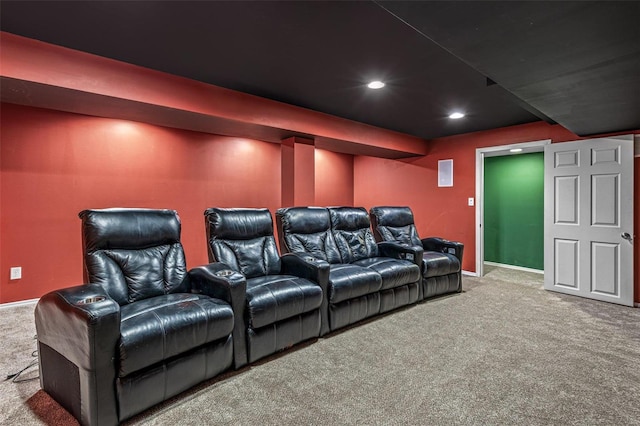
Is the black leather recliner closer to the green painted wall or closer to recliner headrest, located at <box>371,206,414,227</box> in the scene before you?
recliner headrest, located at <box>371,206,414,227</box>

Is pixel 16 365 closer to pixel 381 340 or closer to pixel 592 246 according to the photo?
pixel 381 340

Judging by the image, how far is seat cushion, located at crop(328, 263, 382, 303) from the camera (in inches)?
A: 109

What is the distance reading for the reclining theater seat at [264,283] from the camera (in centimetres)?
Answer: 224

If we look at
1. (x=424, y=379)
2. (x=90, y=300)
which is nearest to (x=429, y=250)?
(x=424, y=379)

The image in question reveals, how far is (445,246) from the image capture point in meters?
4.21

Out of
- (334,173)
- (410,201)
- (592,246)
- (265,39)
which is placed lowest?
(592,246)

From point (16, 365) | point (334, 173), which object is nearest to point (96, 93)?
point (16, 365)

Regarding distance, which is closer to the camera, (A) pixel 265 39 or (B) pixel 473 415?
(B) pixel 473 415

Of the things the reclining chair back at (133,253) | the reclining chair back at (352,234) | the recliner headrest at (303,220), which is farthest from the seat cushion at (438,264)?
the reclining chair back at (133,253)

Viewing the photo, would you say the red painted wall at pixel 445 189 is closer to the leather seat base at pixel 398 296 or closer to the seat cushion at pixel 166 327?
the leather seat base at pixel 398 296

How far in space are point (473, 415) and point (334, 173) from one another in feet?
17.5

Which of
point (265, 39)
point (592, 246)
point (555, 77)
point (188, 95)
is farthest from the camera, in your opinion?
point (592, 246)

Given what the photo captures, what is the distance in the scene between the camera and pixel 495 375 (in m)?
2.12

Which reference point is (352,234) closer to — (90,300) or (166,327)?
(166,327)
